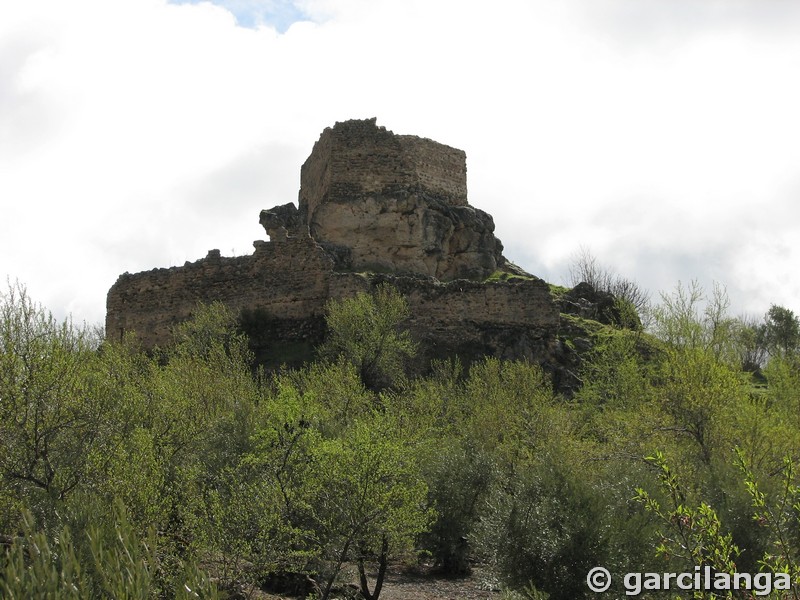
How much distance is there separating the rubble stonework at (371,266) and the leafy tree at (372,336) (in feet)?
4.31

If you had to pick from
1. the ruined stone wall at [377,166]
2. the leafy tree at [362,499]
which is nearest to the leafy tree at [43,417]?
the leafy tree at [362,499]

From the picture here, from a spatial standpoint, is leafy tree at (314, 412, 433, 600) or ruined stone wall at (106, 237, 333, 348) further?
ruined stone wall at (106, 237, 333, 348)

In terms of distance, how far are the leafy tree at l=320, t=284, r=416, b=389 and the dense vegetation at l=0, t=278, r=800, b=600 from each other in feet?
9.06

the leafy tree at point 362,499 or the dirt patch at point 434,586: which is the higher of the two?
the leafy tree at point 362,499

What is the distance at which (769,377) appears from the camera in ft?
105

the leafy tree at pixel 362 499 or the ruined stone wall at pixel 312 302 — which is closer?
the leafy tree at pixel 362 499

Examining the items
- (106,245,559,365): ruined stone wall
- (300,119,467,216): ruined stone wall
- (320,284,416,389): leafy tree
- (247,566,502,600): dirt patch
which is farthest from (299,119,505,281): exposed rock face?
(247,566,502,600): dirt patch

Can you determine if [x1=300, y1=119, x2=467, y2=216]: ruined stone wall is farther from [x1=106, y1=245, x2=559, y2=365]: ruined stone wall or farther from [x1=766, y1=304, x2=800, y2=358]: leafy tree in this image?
[x1=766, y1=304, x2=800, y2=358]: leafy tree

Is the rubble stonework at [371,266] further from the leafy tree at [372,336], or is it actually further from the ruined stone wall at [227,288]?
the leafy tree at [372,336]

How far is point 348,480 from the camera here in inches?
580

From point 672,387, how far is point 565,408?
5.10 meters

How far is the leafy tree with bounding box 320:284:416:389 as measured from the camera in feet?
95.6

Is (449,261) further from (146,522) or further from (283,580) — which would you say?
(146,522)

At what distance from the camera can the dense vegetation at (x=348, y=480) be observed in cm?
1066
